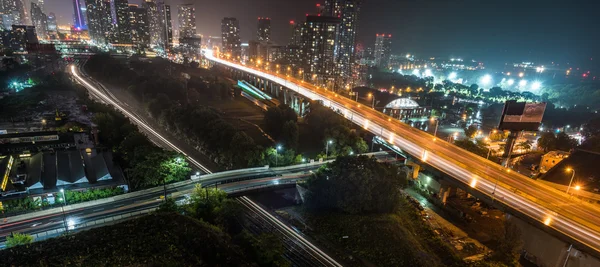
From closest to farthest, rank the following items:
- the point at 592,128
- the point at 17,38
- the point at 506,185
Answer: the point at 506,185
the point at 592,128
the point at 17,38

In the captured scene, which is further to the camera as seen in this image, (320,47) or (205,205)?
(320,47)

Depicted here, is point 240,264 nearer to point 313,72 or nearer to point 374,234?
point 374,234

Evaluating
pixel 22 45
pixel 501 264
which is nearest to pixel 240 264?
pixel 501 264

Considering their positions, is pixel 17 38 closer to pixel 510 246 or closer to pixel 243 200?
pixel 243 200

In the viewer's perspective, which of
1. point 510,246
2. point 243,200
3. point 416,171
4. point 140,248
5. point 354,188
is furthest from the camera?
point 416,171

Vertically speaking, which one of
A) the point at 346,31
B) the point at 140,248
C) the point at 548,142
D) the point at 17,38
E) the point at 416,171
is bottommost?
the point at 416,171

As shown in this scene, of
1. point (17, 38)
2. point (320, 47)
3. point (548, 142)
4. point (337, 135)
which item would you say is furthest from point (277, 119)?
point (17, 38)
